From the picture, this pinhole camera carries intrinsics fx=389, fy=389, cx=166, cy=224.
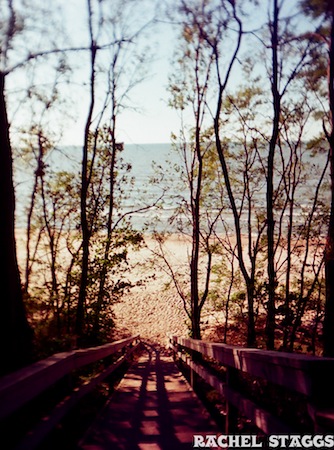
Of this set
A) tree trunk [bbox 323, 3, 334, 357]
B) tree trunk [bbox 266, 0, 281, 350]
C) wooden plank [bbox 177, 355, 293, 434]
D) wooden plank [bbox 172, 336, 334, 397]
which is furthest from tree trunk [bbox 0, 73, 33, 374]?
tree trunk [bbox 266, 0, 281, 350]

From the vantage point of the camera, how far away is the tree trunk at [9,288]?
4066 mm

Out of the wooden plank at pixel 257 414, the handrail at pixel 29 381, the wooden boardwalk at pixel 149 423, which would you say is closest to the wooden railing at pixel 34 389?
the handrail at pixel 29 381

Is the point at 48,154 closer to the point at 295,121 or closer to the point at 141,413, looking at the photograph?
the point at 295,121

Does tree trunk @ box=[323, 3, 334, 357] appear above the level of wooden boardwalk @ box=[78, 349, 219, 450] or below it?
above

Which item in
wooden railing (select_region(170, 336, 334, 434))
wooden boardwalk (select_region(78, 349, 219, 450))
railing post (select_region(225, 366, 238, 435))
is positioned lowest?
wooden boardwalk (select_region(78, 349, 219, 450))

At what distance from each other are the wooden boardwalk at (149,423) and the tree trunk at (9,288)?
1110 millimetres

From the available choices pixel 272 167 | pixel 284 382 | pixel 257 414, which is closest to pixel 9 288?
pixel 257 414

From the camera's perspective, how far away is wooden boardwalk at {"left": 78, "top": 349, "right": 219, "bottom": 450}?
3.17 m

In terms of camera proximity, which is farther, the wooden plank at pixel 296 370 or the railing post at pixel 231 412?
the railing post at pixel 231 412

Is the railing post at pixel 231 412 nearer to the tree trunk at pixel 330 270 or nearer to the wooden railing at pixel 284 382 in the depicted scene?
the wooden railing at pixel 284 382

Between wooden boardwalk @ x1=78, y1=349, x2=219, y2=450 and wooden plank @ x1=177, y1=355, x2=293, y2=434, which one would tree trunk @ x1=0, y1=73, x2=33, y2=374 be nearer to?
wooden boardwalk @ x1=78, y1=349, x2=219, y2=450

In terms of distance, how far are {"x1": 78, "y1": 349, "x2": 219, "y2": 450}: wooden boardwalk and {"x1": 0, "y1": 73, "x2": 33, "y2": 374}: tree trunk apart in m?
1.11

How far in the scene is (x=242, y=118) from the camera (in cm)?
1430

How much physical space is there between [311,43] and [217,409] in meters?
10.1
